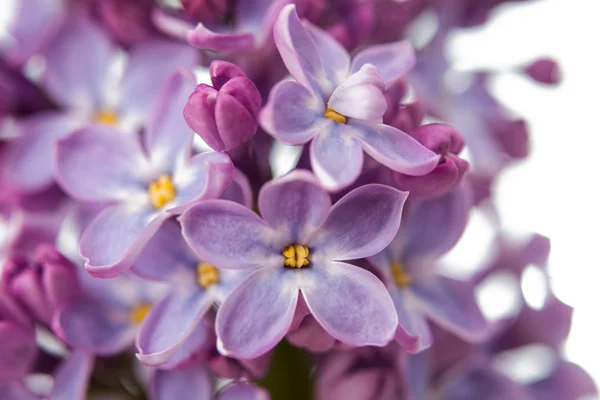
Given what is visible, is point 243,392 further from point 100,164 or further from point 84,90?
point 84,90

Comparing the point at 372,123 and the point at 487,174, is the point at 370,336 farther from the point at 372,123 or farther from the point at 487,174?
the point at 487,174

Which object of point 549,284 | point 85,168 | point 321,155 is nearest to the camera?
point 321,155

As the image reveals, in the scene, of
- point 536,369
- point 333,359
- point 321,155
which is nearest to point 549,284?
point 536,369

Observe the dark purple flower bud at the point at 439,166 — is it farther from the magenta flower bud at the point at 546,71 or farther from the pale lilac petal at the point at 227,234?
the magenta flower bud at the point at 546,71

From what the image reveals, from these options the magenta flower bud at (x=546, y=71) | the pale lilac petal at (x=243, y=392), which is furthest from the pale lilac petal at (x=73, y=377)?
the magenta flower bud at (x=546, y=71)

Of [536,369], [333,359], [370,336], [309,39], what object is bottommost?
[536,369]

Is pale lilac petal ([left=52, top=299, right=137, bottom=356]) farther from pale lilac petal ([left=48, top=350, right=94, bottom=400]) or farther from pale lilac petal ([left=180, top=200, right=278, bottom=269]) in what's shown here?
pale lilac petal ([left=180, top=200, right=278, bottom=269])

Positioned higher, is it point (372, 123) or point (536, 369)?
point (372, 123)

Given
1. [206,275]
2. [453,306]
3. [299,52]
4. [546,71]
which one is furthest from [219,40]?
[546,71]

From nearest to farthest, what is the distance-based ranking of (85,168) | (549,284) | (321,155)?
(321,155) < (85,168) < (549,284)
